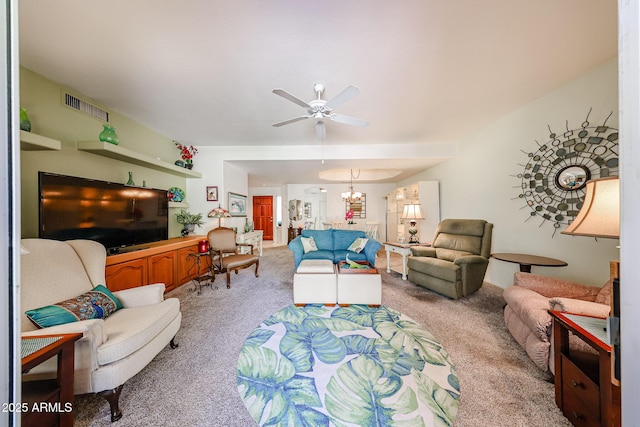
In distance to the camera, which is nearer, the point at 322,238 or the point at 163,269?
the point at 163,269

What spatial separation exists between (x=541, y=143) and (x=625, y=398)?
336 centimetres

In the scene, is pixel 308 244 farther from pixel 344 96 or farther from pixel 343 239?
pixel 344 96

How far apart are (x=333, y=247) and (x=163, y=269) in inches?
105

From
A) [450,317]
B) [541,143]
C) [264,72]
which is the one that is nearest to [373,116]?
[264,72]

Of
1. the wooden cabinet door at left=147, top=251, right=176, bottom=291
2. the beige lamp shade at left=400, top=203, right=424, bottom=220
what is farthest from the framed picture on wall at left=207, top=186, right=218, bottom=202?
the beige lamp shade at left=400, top=203, right=424, bottom=220

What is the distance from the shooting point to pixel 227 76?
7.11ft

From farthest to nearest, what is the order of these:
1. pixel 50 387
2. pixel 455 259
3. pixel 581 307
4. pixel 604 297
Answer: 1. pixel 455 259
2. pixel 604 297
3. pixel 581 307
4. pixel 50 387

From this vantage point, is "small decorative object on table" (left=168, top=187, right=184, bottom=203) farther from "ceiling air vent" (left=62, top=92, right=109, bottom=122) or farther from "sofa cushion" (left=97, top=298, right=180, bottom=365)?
"sofa cushion" (left=97, top=298, right=180, bottom=365)

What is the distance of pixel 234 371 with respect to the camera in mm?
1619

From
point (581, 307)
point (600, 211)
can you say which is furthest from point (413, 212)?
point (600, 211)

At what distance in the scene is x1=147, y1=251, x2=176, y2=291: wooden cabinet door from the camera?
278 centimetres

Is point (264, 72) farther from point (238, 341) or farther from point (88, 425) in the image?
point (88, 425)

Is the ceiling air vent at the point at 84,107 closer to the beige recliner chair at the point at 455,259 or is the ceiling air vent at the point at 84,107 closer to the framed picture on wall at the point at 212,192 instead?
the framed picture on wall at the point at 212,192

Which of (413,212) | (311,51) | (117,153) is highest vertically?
(311,51)
